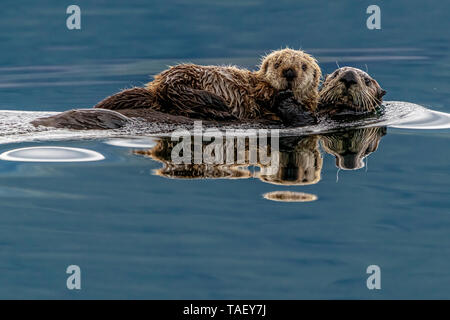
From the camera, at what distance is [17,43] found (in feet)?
44.6

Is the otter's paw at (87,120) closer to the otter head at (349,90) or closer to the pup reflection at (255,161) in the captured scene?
the pup reflection at (255,161)

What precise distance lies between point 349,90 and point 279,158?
6.64ft

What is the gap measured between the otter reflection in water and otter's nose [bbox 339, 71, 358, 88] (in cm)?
65

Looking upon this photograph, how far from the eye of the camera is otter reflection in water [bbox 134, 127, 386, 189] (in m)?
6.20

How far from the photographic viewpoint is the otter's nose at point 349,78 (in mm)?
8320

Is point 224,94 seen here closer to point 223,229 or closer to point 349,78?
point 349,78

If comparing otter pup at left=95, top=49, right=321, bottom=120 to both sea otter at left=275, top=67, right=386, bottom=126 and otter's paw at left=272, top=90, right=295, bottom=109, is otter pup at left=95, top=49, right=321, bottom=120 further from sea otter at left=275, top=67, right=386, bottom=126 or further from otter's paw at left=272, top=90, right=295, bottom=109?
sea otter at left=275, top=67, right=386, bottom=126

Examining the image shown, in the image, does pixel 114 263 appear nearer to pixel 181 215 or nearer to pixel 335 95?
pixel 181 215

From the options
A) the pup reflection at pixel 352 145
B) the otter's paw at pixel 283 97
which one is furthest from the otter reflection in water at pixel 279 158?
the otter's paw at pixel 283 97

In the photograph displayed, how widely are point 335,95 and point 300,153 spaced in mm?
1769

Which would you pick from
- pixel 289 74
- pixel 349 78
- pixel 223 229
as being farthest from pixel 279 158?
pixel 349 78

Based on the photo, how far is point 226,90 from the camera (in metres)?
7.79

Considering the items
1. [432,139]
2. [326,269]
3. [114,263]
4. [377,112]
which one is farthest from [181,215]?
[377,112]

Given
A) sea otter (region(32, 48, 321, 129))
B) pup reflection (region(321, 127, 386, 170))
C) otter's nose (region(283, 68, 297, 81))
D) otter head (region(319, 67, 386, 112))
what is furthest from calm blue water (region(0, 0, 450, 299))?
otter's nose (region(283, 68, 297, 81))
